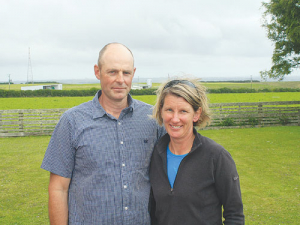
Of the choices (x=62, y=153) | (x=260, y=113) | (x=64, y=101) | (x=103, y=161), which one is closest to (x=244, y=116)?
(x=260, y=113)

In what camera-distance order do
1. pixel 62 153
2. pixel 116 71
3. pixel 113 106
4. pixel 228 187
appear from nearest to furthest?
pixel 228 187 < pixel 62 153 < pixel 116 71 < pixel 113 106

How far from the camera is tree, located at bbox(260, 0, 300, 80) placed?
13.7m

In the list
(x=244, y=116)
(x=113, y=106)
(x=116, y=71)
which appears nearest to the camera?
(x=116, y=71)

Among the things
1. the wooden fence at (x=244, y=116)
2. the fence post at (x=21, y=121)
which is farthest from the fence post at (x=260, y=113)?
the fence post at (x=21, y=121)

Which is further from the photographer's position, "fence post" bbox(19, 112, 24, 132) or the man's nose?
"fence post" bbox(19, 112, 24, 132)

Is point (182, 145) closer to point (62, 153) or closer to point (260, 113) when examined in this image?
point (62, 153)

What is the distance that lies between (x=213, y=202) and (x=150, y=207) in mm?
572

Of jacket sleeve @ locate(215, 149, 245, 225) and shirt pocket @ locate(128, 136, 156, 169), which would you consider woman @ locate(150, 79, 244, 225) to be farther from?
shirt pocket @ locate(128, 136, 156, 169)

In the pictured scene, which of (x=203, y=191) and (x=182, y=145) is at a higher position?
(x=182, y=145)

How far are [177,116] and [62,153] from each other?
1.01 meters

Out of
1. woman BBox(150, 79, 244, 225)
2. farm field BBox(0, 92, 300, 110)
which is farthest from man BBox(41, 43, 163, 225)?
farm field BBox(0, 92, 300, 110)

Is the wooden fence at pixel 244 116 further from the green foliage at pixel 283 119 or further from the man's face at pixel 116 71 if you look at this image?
the man's face at pixel 116 71

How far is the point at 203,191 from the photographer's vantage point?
7.30 ft

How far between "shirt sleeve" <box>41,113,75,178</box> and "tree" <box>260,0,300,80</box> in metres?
13.7
